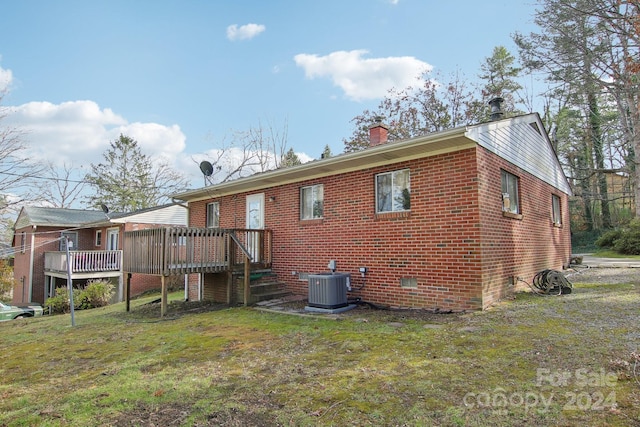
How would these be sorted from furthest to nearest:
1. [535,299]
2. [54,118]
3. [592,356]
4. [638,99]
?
[54,118]
[638,99]
[535,299]
[592,356]

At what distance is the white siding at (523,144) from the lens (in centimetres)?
724

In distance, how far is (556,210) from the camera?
1309cm

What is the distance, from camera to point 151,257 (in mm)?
8367

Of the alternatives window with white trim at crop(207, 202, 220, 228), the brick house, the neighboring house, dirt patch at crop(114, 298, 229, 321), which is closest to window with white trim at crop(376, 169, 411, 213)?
the brick house

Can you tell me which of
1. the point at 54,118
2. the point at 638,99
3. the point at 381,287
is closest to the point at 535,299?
the point at 381,287

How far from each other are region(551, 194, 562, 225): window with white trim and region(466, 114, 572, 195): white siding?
44 cm

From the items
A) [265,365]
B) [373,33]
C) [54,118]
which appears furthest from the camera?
[54,118]

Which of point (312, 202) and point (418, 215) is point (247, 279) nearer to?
point (312, 202)

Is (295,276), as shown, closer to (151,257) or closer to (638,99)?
(151,257)

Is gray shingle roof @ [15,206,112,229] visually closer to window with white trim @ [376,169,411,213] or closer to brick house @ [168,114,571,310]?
brick house @ [168,114,571,310]

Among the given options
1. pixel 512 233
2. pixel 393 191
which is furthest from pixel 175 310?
pixel 512 233

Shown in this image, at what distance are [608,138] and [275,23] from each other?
25.7 meters

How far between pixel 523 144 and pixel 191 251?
29.8 ft

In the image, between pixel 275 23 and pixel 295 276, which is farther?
pixel 275 23
